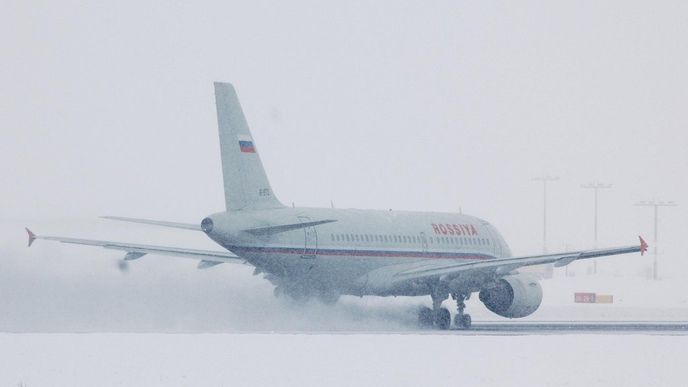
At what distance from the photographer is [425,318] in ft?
141

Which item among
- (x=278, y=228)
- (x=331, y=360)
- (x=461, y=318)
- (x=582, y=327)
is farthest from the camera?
(x=582, y=327)

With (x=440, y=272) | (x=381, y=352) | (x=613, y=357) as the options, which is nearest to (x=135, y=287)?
(x=440, y=272)

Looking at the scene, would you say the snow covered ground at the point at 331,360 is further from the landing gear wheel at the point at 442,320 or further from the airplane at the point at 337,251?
the landing gear wheel at the point at 442,320

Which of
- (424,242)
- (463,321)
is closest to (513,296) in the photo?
(463,321)

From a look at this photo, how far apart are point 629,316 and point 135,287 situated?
23473 mm

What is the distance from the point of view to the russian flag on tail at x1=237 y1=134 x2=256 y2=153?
3962cm

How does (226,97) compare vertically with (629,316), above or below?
above

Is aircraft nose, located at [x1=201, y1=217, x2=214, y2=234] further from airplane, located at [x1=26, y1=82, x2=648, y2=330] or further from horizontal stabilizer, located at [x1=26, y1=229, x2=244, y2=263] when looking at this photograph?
horizontal stabilizer, located at [x1=26, y1=229, x2=244, y2=263]

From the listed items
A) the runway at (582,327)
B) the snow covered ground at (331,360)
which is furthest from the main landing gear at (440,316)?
the snow covered ground at (331,360)

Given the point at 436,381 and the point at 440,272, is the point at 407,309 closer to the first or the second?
the point at 440,272

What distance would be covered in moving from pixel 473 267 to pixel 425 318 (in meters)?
3.37

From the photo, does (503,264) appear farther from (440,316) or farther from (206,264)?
(206,264)

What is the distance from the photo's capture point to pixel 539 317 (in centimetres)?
5322

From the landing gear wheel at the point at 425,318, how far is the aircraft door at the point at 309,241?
5.06 metres
